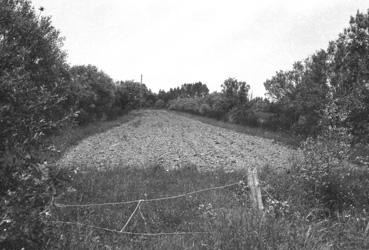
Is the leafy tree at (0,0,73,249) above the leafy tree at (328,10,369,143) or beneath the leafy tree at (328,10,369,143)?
beneath

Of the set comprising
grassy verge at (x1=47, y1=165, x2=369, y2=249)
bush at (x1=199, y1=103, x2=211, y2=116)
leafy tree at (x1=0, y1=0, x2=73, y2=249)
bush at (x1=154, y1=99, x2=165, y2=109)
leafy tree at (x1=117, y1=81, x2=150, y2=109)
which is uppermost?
bush at (x1=154, y1=99, x2=165, y2=109)

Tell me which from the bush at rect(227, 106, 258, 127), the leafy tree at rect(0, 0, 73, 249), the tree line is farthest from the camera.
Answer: the bush at rect(227, 106, 258, 127)

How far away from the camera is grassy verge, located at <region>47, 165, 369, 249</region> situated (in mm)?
6125

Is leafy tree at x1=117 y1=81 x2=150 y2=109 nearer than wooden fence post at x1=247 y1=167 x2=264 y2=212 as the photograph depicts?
No

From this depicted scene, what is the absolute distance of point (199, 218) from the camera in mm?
7906

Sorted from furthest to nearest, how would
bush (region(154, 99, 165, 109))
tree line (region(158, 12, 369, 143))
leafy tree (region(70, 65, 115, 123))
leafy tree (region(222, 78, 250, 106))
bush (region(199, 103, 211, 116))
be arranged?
bush (region(154, 99, 165, 109)) → bush (region(199, 103, 211, 116)) → leafy tree (region(222, 78, 250, 106)) → leafy tree (region(70, 65, 115, 123)) → tree line (region(158, 12, 369, 143))

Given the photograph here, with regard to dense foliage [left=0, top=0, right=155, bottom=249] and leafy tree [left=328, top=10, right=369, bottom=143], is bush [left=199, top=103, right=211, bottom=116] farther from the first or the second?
dense foliage [left=0, top=0, right=155, bottom=249]

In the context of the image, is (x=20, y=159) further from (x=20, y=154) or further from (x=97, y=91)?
(x=97, y=91)

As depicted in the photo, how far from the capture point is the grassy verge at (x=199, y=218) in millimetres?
6125

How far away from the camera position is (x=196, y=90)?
18200cm

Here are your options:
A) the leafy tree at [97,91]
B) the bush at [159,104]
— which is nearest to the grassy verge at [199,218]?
the leafy tree at [97,91]

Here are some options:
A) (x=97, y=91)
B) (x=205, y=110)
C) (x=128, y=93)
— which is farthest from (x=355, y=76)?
(x=205, y=110)

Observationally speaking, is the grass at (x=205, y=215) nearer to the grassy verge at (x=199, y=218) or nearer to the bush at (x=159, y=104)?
the grassy verge at (x=199, y=218)

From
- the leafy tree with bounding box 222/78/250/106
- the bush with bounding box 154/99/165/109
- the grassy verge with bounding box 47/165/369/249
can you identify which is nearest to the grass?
the grassy verge with bounding box 47/165/369/249
